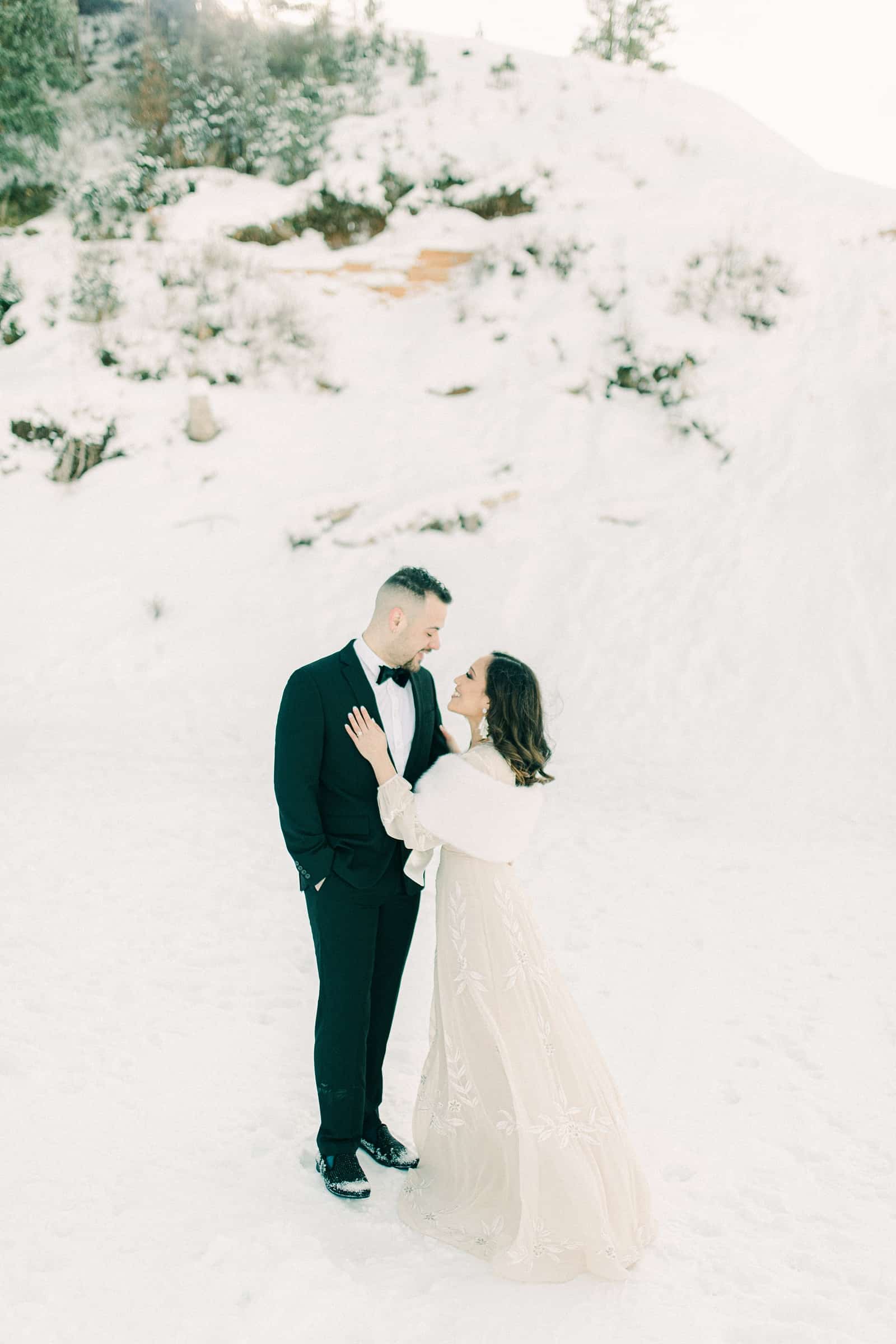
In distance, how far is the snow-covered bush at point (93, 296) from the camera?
13039 mm

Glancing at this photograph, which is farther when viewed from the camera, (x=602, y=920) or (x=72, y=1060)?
(x=602, y=920)

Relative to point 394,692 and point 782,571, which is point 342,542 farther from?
point 394,692

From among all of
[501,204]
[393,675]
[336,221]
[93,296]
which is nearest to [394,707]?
[393,675]

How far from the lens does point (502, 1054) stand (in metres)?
2.84

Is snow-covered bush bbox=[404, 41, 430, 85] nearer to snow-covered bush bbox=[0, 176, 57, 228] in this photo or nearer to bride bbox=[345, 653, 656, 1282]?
snow-covered bush bbox=[0, 176, 57, 228]

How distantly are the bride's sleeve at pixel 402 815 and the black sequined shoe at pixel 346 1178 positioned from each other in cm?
112

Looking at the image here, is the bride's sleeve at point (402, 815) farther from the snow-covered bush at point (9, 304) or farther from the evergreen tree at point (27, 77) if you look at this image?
the evergreen tree at point (27, 77)

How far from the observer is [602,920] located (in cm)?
573

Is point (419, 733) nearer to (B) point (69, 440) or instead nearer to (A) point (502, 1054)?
(A) point (502, 1054)

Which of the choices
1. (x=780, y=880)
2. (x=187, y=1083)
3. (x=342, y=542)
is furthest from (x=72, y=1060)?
(x=342, y=542)

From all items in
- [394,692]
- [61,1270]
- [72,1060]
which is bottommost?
[72,1060]

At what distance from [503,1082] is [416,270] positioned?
14152mm

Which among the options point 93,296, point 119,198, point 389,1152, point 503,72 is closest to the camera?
point 389,1152

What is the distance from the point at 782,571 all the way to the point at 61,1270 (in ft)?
31.7
